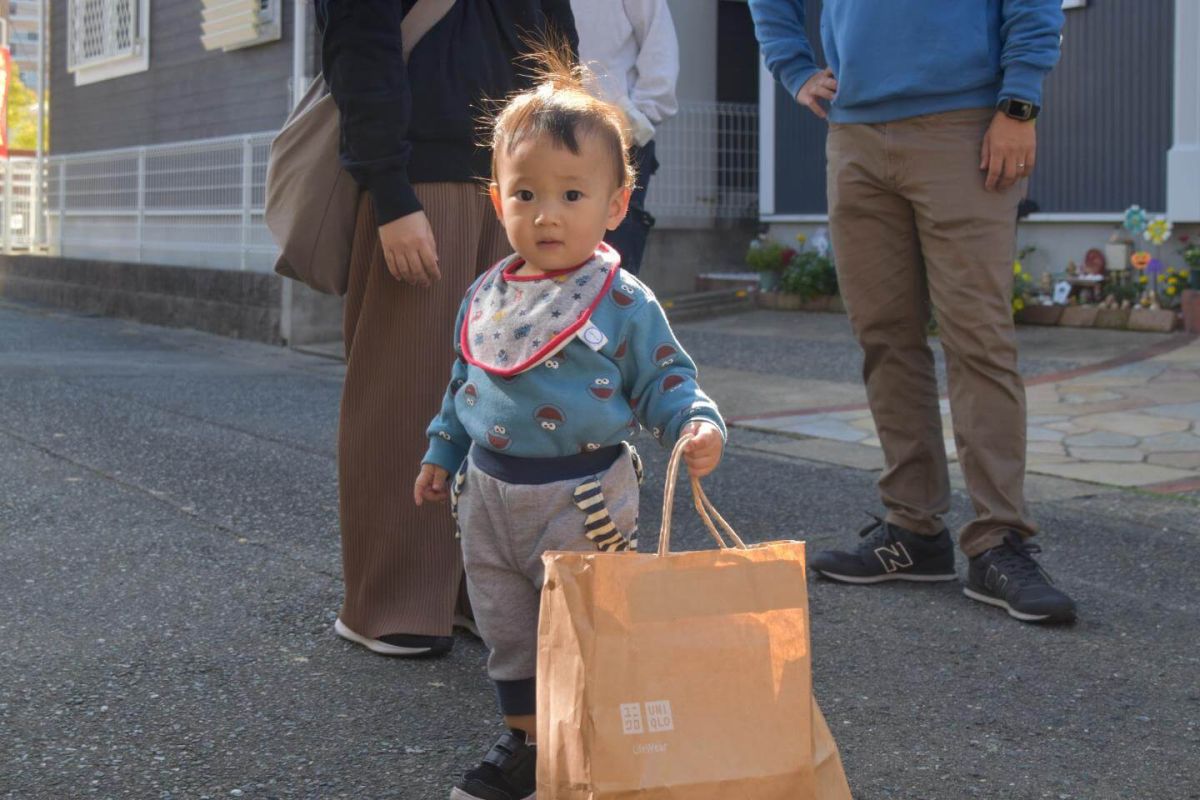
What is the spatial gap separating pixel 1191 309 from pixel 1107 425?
119 inches

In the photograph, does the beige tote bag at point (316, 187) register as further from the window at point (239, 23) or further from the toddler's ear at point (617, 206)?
the window at point (239, 23)

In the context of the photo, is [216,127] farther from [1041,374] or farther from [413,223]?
[413,223]

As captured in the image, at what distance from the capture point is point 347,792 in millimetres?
2426

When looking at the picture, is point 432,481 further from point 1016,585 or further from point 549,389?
point 1016,585

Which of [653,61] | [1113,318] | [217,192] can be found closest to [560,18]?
[653,61]

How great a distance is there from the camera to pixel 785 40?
4109 mm

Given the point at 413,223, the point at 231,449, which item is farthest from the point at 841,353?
the point at 413,223

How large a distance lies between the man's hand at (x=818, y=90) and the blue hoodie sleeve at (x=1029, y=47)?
0.49 metres

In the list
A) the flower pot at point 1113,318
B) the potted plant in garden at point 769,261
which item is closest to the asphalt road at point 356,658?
the flower pot at point 1113,318

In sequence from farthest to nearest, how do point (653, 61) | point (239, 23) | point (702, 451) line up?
1. point (239, 23)
2. point (653, 61)
3. point (702, 451)

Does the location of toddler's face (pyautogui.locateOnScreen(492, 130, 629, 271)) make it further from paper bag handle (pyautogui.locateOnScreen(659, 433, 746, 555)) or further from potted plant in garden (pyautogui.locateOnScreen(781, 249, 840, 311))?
potted plant in garden (pyautogui.locateOnScreen(781, 249, 840, 311))

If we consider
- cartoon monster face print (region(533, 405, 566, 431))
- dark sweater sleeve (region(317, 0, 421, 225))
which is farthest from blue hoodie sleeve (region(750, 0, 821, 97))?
cartoon monster face print (region(533, 405, 566, 431))

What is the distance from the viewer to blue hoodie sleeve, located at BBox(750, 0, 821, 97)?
A: 13.4 ft

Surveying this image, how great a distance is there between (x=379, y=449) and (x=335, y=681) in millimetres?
480
